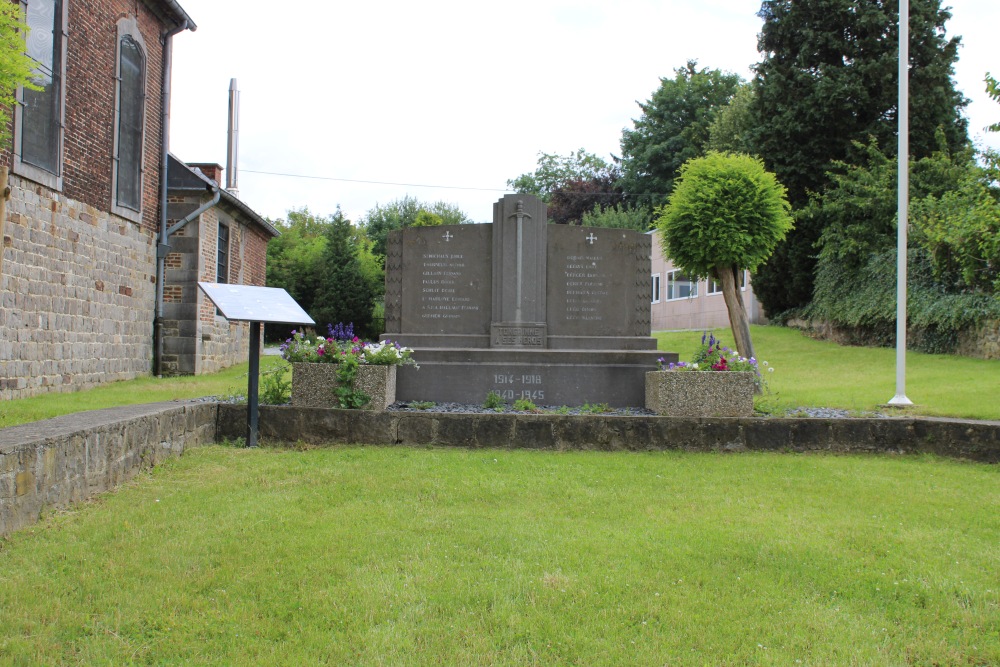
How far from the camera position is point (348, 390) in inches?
305

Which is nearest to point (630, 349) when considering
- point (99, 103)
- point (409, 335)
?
point (409, 335)

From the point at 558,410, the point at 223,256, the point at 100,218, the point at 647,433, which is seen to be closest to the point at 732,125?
the point at 223,256

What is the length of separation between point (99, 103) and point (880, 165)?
18.7 meters

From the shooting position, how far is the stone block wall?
34.6 feet

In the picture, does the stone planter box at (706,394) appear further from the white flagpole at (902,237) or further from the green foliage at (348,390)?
the green foliage at (348,390)

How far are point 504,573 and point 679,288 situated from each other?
29540mm

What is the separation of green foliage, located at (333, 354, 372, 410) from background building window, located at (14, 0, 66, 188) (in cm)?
622

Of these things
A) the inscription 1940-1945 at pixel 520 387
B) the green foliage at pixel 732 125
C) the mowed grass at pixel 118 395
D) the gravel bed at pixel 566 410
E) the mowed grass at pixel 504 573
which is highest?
the green foliage at pixel 732 125

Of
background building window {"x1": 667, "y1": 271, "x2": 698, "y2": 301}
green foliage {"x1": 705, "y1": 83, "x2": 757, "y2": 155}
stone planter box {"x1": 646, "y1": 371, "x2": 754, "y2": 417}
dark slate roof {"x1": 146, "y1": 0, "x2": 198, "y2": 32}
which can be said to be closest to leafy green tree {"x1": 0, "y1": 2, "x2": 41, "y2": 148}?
stone planter box {"x1": 646, "y1": 371, "x2": 754, "y2": 417}

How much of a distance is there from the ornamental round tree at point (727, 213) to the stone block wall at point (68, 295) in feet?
29.6

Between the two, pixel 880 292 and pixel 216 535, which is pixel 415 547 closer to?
pixel 216 535

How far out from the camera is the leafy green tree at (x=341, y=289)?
120 feet

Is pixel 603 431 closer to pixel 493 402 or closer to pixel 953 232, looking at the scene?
pixel 493 402

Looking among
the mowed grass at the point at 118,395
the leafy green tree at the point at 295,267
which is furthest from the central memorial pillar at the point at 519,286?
the leafy green tree at the point at 295,267
